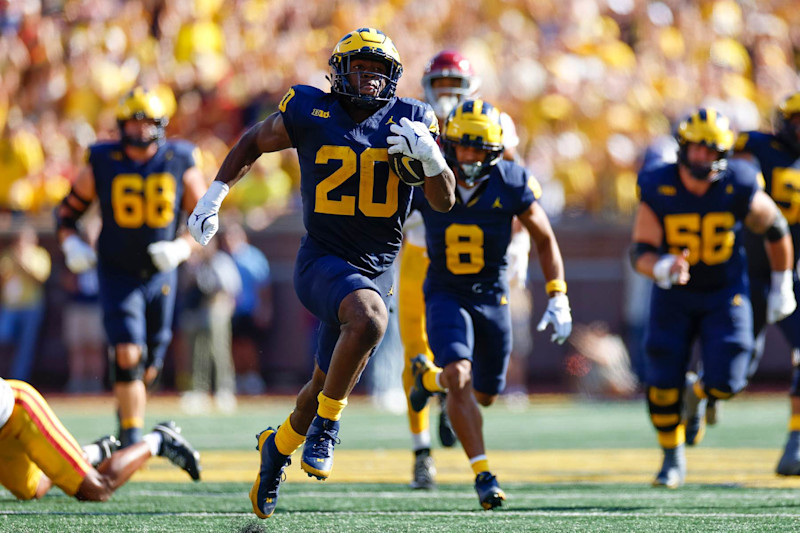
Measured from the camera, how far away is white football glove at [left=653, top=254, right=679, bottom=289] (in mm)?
5902

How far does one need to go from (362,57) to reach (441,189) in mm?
574

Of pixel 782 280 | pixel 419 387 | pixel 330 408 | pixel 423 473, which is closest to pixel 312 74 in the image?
pixel 419 387

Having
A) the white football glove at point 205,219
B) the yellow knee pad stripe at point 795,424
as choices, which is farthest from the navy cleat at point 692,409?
the white football glove at point 205,219

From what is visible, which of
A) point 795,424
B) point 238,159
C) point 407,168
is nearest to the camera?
point 407,168

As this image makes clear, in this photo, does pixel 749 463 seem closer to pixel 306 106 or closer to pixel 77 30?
pixel 306 106

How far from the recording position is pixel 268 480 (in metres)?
4.53

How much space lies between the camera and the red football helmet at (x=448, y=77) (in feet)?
21.4

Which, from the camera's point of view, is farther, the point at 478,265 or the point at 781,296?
the point at 781,296

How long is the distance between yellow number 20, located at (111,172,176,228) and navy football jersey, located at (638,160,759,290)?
259cm

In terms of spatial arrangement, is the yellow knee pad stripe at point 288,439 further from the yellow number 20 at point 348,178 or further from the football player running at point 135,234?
the football player running at point 135,234

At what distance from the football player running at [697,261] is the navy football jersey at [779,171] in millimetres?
611

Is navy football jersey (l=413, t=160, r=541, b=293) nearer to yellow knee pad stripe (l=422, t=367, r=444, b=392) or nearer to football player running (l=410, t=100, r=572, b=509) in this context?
football player running (l=410, t=100, r=572, b=509)

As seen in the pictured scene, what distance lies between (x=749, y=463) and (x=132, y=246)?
12.1ft

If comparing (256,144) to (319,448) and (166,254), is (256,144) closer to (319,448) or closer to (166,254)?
(319,448)
